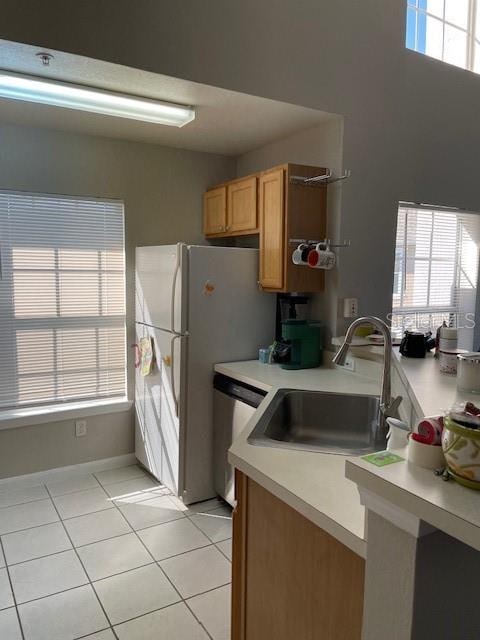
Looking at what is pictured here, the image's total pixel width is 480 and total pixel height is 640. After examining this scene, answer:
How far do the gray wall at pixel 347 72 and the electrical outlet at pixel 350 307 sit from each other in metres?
0.08

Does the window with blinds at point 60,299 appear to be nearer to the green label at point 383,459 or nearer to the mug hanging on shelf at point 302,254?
the mug hanging on shelf at point 302,254

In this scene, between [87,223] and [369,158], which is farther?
[87,223]

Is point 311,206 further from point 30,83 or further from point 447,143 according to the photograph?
point 30,83

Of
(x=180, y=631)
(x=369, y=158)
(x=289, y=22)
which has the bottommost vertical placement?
(x=180, y=631)

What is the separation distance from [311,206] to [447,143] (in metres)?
1.33

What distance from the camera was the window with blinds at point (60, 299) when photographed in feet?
10.4

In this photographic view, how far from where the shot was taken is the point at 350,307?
119 inches

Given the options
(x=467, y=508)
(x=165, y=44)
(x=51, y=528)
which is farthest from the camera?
(x=51, y=528)

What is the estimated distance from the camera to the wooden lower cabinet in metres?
1.13

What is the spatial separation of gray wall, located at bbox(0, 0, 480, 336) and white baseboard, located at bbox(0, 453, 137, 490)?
2.16m

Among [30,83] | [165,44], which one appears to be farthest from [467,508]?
[30,83]

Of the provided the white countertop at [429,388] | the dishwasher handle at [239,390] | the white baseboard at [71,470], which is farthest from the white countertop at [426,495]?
the white baseboard at [71,470]

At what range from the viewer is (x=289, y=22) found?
256cm

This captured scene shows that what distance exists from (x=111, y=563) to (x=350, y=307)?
6.69 feet
